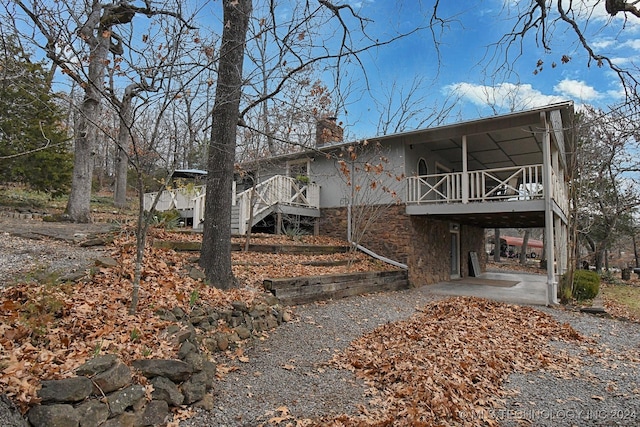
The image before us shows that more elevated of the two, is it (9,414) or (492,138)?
(492,138)

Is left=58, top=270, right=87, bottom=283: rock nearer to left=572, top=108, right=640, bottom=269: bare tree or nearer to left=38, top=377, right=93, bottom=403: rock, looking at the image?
left=38, top=377, right=93, bottom=403: rock

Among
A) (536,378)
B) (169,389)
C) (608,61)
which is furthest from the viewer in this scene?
(536,378)

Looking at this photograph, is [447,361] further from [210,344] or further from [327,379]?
[210,344]

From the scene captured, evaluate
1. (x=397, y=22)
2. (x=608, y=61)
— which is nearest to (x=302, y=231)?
(x=397, y=22)

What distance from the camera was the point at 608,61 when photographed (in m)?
3.49

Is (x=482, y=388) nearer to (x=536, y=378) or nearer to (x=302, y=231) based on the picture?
(x=536, y=378)

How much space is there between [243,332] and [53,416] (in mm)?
2350

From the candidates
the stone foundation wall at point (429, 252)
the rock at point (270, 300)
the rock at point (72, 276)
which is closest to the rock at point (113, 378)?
the rock at point (72, 276)

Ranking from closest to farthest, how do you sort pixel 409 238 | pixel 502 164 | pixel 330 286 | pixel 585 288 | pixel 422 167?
pixel 330 286, pixel 585 288, pixel 409 238, pixel 422 167, pixel 502 164

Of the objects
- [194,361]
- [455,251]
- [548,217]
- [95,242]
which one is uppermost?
[548,217]

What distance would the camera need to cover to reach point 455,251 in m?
13.6

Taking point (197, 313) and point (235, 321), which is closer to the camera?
point (197, 313)

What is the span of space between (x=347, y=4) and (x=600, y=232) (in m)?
20.0

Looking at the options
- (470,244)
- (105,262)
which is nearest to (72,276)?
(105,262)
